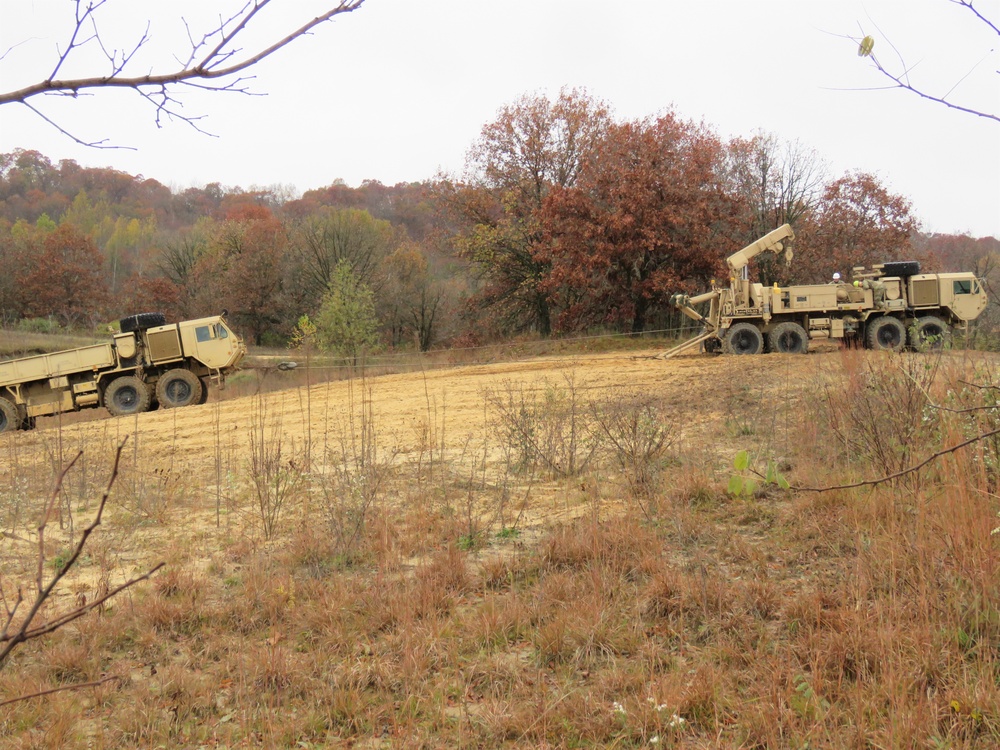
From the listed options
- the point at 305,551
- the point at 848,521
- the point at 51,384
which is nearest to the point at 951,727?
the point at 848,521

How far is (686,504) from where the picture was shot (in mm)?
6672

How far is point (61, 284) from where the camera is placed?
4881cm

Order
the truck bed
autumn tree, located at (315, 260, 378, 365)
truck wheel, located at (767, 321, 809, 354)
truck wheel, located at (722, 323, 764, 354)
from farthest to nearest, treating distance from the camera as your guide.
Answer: autumn tree, located at (315, 260, 378, 365)
the truck bed
truck wheel, located at (722, 323, 764, 354)
truck wheel, located at (767, 321, 809, 354)

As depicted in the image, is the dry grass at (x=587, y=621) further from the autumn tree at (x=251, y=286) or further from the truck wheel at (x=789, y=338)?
the autumn tree at (x=251, y=286)

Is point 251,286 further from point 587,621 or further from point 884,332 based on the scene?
point 587,621

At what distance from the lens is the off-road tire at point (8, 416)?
63.9 ft

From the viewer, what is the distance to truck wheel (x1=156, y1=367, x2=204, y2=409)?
63.6ft

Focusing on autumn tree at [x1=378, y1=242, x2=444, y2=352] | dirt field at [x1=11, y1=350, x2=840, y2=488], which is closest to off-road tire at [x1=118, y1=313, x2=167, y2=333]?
dirt field at [x1=11, y1=350, x2=840, y2=488]

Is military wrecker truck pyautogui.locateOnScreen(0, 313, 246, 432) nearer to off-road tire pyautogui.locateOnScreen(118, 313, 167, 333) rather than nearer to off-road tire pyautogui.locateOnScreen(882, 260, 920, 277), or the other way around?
off-road tire pyautogui.locateOnScreen(118, 313, 167, 333)

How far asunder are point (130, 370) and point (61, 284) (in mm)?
33949

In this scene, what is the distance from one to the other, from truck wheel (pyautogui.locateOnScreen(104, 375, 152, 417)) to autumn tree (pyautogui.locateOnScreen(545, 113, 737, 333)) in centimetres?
1278

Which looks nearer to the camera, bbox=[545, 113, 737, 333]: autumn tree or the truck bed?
the truck bed

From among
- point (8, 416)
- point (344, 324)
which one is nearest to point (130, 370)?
point (8, 416)

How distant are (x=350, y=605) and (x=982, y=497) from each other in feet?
12.4
